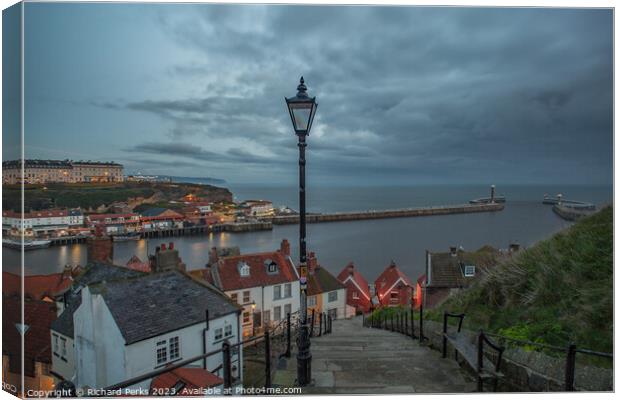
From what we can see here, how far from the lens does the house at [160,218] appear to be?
372 inches

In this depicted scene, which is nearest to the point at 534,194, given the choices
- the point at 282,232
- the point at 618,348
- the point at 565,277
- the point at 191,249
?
the point at 565,277

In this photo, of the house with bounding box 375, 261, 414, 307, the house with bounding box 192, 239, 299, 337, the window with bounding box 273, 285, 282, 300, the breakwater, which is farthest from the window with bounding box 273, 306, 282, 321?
the breakwater

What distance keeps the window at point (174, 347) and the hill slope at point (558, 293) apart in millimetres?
4056

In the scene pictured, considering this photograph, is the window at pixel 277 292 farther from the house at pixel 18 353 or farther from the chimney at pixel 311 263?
the house at pixel 18 353

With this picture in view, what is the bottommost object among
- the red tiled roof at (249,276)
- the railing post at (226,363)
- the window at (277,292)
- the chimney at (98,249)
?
the window at (277,292)

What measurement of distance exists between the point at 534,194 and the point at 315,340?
20.5 feet

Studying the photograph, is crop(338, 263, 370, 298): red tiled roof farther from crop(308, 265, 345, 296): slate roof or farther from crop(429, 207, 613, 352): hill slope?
crop(429, 207, 613, 352): hill slope

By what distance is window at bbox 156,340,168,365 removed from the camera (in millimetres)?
5277

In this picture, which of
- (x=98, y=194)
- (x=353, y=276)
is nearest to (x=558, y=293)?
(x=98, y=194)

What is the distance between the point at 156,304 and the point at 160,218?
189 inches

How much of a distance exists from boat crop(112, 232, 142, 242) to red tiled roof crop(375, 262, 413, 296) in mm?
9290

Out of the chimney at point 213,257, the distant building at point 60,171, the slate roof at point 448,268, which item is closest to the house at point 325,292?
the chimney at point 213,257

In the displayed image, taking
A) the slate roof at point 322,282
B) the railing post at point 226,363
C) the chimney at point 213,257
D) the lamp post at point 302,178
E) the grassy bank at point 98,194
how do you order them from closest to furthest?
the railing post at point 226,363
the lamp post at point 302,178
the grassy bank at point 98,194
the chimney at point 213,257
the slate roof at point 322,282

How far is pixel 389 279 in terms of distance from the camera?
14641mm
